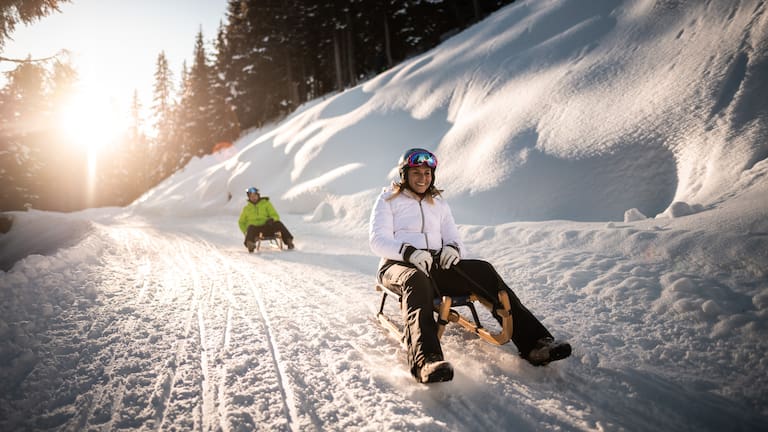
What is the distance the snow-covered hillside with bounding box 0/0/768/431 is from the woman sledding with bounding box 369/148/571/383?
0.80 ft

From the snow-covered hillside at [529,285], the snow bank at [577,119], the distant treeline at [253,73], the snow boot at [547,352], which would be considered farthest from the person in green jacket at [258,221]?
the distant treeline at [253,73]

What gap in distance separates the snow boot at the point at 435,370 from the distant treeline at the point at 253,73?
30161 millimetres

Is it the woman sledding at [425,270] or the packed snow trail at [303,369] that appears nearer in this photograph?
the packed snow trail at [303,369]

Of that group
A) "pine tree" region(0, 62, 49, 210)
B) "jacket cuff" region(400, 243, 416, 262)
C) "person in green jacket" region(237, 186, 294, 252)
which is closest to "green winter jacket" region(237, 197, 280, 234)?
"person in green jacket" region(237, 186, 294, 252)

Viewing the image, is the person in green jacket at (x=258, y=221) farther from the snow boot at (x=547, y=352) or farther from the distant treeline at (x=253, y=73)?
the distant treeline at (x=253, y=73)

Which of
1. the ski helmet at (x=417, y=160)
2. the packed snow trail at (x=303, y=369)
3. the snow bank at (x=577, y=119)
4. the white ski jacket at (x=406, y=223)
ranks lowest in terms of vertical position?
the packed snow trail at (x=303, y=369)

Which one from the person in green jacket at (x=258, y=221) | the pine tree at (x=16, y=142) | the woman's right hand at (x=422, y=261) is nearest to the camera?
the woman's right hand at (x=422, y=261)

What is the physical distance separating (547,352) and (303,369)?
1.84 meters

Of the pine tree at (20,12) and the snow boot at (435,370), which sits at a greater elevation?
the pine tree at (20,12)

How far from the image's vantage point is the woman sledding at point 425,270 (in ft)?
7.86

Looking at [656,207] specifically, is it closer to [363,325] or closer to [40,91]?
[363,325]

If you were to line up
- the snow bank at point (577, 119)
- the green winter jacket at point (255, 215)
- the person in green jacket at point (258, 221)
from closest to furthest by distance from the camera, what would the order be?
the snow bank at point (577, 119)
the person in green jacket at point (258, 221)
the green winter jacket at point (255, 215)

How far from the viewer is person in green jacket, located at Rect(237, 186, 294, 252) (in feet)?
28.4

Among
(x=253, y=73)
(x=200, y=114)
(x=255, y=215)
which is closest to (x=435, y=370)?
(x=255, y=215)
